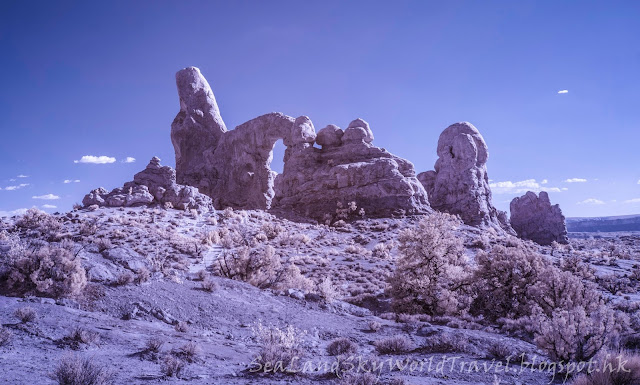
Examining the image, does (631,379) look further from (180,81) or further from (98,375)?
(180,81)

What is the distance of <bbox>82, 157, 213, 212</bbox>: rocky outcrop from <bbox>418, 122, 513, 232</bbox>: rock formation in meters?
33.9

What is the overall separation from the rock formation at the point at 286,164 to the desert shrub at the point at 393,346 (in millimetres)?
32243

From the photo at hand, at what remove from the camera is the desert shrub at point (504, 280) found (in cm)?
1517

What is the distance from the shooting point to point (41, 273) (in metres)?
9.94

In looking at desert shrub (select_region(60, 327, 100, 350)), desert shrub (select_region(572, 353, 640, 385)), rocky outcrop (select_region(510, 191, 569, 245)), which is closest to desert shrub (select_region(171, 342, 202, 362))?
desert shrub (select_region(60, 327, 100, 350))

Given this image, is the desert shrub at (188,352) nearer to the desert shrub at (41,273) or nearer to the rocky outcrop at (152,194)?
the desert shrub at (41,273)

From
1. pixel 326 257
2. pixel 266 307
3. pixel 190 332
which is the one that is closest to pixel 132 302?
pixel 190 332

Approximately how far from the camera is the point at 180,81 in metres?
60.2

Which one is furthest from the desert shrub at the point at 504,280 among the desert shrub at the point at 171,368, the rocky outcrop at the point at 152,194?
the rocky outcrop at the point at 152,194

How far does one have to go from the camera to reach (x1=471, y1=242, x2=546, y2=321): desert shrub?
1517cm

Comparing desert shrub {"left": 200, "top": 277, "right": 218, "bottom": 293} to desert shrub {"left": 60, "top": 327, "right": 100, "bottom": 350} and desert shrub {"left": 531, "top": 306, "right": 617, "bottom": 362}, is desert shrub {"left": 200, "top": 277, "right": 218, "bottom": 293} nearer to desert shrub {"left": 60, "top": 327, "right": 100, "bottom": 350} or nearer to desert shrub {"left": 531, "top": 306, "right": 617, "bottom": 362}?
desert shrub {"left": 60, "top": 327, "right": 100, "bottom": 350}

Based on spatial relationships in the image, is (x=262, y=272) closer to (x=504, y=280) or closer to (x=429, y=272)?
(x=429, y=272)

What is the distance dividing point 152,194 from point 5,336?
106 feet

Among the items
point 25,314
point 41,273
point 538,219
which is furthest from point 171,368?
point 538,219
